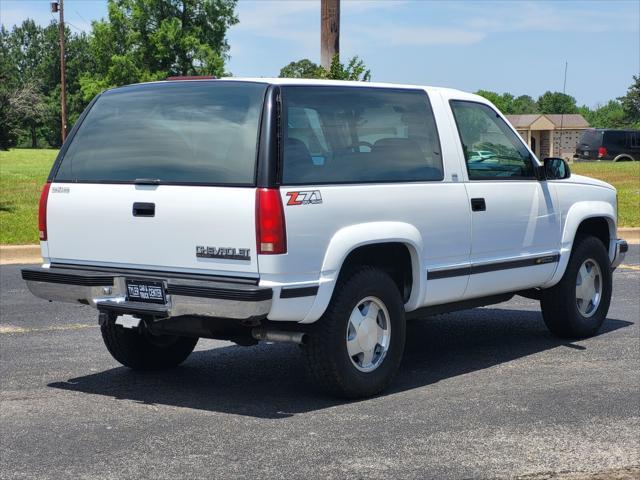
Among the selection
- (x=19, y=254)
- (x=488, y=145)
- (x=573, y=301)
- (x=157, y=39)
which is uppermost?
(x=157, y=39)

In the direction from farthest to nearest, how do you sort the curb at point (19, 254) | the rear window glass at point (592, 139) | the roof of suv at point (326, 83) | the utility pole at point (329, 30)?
the rear window glass at point (592, 139)
the utility pole at point (329, 30)
the curb at point (19, 254)
the roof of suv at point (326, 83)

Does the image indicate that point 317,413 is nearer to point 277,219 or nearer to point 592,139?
point 277,219

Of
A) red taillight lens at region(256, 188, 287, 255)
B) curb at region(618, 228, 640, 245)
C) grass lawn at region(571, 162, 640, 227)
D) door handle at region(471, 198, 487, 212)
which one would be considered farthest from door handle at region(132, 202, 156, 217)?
grass lawn at region(571, 162, 640, 227)

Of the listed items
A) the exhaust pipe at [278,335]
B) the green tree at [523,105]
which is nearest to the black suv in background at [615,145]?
the exhaust pipe at [278,335]

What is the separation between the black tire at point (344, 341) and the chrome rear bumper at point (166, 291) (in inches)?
21.7

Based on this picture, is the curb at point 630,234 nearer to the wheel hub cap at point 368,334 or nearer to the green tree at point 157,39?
the wheel hub cap at point 368,334

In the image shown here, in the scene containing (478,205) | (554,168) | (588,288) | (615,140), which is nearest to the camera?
(478,205)

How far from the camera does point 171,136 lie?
6543 millimetres

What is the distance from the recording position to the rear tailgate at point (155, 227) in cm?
611

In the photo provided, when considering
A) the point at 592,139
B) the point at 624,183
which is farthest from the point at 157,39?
the point at 624,183

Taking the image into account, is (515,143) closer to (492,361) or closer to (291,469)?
(492,361)

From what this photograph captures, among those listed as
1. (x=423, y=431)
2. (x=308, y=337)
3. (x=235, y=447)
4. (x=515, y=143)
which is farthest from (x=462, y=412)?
(x=515, y=143)

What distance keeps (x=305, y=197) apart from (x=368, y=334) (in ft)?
3.52

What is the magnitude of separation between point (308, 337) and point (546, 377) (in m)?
1.95
